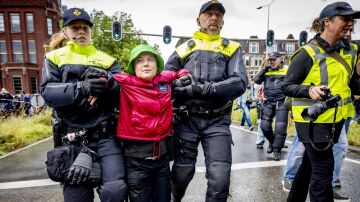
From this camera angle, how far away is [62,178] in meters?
2.21

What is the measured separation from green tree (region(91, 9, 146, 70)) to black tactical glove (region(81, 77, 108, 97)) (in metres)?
28.6

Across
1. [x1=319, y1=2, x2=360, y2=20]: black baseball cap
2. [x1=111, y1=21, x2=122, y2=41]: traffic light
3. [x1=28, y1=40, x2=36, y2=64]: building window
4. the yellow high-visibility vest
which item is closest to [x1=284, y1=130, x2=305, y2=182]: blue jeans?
the yellow high-visibility vest

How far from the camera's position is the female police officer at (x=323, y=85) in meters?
2.42

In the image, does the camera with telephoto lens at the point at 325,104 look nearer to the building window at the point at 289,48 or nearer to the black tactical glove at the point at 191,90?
the black tactical glove at the point at 191,90

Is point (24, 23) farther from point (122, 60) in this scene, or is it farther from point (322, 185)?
point (322, 185)

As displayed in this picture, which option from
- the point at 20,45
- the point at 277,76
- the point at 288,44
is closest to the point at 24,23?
the point at 20,45

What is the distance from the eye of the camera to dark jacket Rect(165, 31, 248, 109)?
2705mm

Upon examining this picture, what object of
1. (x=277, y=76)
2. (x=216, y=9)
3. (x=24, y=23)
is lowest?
(x=277, y=76)

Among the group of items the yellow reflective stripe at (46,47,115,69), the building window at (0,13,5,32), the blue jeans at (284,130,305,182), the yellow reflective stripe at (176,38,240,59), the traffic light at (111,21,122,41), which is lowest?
the blue jeans at (284,130,305,182)

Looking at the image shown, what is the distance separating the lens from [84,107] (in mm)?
2340

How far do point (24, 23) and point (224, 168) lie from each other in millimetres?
36845

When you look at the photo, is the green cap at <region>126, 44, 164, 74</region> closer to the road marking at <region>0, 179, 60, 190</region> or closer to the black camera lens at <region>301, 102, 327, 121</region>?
the black camera lens at <region>301, 102, 327, 121</region>

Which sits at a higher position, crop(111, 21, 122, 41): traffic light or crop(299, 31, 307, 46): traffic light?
crop(111, 21, 122, 41): traffic light

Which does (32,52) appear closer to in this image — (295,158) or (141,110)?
(141,110)
